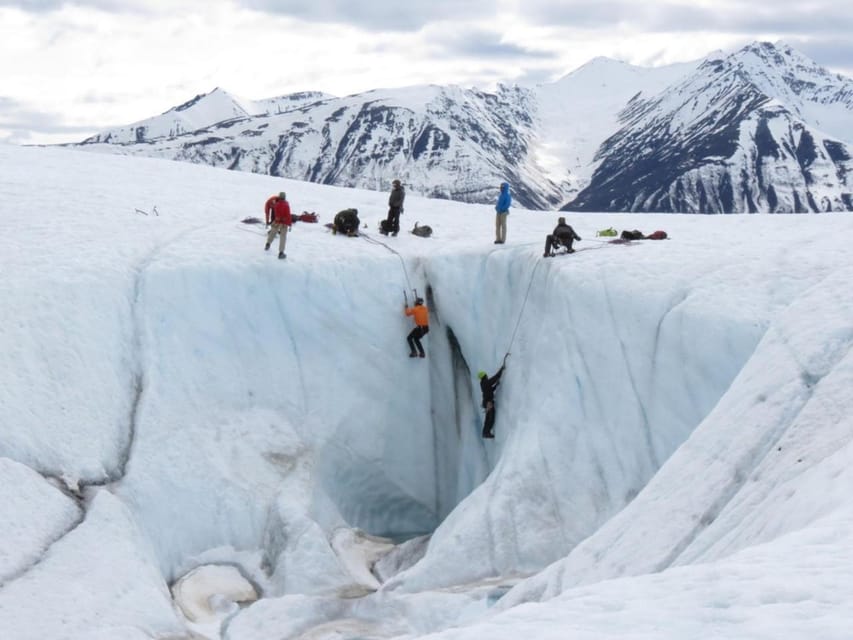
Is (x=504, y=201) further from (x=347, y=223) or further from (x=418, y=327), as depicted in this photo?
(x=347, y=223)

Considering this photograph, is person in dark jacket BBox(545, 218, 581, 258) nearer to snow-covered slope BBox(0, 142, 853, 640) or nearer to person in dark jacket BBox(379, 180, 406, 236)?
snow-covered slope BBox(0, 142, 853, 640)

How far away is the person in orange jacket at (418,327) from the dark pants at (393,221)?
401 centimetres

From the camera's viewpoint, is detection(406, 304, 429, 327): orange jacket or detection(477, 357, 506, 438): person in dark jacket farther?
detection(406, 304, 429, 327): orange jacket

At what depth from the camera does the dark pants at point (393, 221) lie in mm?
31781

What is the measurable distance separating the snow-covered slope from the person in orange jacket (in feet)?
1.36

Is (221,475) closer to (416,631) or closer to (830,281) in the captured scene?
(416,631)

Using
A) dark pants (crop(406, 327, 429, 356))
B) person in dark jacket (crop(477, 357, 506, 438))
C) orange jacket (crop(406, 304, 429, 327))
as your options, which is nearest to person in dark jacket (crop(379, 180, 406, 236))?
A: orange jacket (crop(406, 304, 429, 327))

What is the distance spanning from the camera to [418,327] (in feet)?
93.2

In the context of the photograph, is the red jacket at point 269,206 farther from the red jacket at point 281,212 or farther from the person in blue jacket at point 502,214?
the person in blue jacket at point 502,214

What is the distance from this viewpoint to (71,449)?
22516 millimetres

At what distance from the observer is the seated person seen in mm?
31344

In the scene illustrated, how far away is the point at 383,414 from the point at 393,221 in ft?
23.0

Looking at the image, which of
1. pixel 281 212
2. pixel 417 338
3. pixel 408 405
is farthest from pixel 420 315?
pixel 281 212

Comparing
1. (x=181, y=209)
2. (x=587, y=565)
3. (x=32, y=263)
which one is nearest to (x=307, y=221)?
(x=181, y=209)
